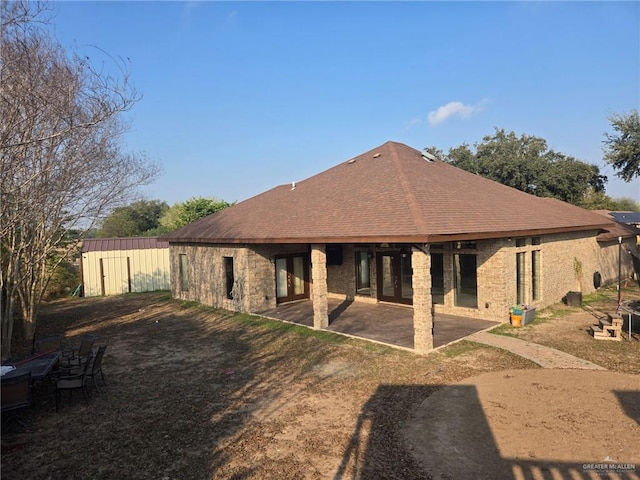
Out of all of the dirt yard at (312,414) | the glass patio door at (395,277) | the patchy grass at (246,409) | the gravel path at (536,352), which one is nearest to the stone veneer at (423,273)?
the glass patio door at (395,277)

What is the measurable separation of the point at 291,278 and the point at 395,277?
4.80 meters

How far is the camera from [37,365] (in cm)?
825

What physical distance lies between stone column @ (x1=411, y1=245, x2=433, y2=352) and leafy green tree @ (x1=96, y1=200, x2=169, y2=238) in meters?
42.2

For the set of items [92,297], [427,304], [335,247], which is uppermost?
[335,247]

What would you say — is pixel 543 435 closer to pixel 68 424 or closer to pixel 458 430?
pixel 458 430

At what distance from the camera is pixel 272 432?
6582 millimetres

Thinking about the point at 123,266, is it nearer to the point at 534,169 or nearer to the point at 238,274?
the point at 238,274

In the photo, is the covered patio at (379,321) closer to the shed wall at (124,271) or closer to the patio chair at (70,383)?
the patio chair at (70,383)

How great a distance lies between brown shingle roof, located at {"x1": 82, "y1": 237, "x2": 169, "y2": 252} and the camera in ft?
81.9

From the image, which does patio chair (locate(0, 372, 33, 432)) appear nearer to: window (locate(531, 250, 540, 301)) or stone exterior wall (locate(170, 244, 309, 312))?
stone exterior wall (locate(170, 244, 309, 312))

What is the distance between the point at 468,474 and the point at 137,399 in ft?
20.7

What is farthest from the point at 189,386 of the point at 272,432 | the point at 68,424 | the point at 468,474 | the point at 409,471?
the point at 468,474

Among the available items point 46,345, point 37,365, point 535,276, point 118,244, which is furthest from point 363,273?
point 118,244

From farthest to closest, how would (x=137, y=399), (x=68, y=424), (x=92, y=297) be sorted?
1. (x=92, y=297)
2. (x=137, y=399)
3. (x=68, y=424)
